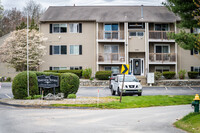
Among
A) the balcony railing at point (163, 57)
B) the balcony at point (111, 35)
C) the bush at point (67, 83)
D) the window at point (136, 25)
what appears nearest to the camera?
the bush at point (67, 83)

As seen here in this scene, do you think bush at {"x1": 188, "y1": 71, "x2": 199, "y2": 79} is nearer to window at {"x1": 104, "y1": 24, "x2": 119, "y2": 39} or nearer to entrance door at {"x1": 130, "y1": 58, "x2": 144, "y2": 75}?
entrance door at {"x1": 130, "y1": 58, "x2": 144, "y2": 75}

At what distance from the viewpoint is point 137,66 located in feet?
143

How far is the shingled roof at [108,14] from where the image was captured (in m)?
42.5

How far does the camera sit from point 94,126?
39.1ft

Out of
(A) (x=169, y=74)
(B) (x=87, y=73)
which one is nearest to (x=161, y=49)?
(A) (x=169, y=74)

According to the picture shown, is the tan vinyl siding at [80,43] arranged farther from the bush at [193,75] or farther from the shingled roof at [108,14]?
the bush at [193,75]

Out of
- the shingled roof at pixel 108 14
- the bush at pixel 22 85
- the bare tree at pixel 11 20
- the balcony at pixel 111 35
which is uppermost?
the bare tree at pixel 11 20

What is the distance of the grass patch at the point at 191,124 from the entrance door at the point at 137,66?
30.2m

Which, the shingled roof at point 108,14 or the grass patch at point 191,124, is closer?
the grass patch at point 191,124

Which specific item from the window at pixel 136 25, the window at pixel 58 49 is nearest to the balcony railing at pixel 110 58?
the window at pixel 136 25

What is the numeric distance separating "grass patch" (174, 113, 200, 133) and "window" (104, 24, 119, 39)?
29858 mm

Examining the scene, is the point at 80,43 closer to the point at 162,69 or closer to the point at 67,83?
the point at 162,69

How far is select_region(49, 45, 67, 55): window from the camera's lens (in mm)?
43281

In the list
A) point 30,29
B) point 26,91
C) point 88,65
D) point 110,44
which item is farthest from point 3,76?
point 26,91
